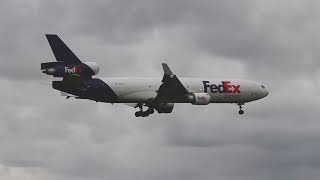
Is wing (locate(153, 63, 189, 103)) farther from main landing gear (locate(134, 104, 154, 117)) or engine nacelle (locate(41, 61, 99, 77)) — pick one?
engine nacelle (locate(41, 61, 99, 77))

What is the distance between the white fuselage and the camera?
107062 millimetres

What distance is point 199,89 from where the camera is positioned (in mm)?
113125

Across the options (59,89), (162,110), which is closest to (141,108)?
(162,110)

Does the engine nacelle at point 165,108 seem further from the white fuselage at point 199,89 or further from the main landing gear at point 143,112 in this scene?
the white fuselage at point 199,89

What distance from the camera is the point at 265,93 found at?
12138 cm

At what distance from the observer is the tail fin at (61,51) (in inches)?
4021

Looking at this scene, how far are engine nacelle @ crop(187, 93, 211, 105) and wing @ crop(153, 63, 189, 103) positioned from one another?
1.00m

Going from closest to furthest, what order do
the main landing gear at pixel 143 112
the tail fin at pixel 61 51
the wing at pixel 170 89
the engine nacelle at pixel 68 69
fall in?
the engine nacelle at pixel 68 69 < the tail fin at pixel 61 51 < the wing at pixel 170 89 < the main landing gear at pixel 143 112

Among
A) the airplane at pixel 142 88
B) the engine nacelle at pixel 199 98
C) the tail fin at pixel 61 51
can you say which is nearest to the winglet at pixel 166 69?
the airplane at pixel 142 88

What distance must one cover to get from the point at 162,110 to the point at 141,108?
12.9ft

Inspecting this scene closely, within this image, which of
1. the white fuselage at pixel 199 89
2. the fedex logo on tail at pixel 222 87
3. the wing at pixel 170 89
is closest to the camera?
the wing at pixel 170 89

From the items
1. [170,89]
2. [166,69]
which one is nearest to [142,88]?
[170,89]

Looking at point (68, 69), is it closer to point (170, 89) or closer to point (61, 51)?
point (61, 51)

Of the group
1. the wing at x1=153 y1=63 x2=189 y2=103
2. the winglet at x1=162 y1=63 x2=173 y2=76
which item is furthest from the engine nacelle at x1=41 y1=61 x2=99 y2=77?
the wing at x1=153 y1=63 x2=189 y2=103
